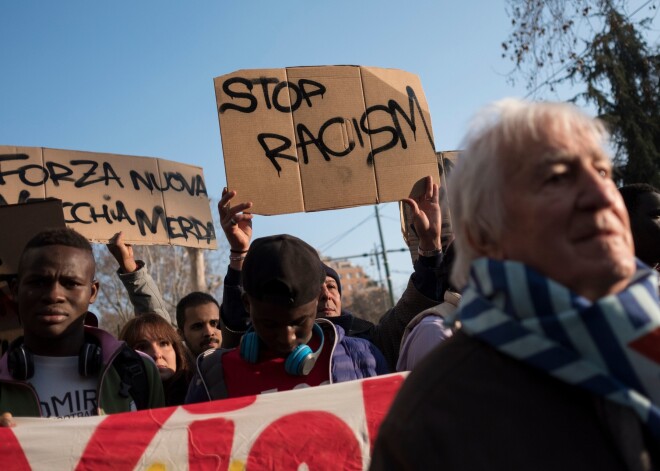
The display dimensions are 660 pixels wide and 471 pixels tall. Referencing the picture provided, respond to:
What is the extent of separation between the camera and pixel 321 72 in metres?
4.28

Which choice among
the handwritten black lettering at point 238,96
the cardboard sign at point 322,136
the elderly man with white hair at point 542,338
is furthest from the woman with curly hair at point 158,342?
the elderly man with white hair at point 542,338

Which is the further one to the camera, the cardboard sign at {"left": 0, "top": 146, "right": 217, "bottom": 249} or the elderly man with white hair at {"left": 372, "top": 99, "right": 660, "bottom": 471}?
the cardboard sign at {"left": 0, "top": 146, "right": 217, "bottom": 249}

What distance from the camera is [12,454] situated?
259 cm

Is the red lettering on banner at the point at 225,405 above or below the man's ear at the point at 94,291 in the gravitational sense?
below

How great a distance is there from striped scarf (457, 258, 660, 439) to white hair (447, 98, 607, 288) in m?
0.15

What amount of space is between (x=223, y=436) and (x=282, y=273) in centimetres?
60

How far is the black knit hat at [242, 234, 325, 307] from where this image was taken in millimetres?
2578

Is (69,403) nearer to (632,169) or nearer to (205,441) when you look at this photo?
(205,441)

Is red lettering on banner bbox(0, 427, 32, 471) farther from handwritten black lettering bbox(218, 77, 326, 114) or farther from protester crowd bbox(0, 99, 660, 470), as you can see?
handwritten black lettering bbox(218, 77, 326, 114)

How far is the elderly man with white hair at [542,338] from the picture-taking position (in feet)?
3.77

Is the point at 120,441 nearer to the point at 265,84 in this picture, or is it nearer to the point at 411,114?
the point at 265,84

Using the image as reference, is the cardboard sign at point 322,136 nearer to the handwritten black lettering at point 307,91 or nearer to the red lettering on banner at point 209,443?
the handwritten black lettering at point 307,91

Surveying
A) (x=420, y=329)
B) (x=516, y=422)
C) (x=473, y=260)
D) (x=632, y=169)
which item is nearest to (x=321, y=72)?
(x=420, y=329)

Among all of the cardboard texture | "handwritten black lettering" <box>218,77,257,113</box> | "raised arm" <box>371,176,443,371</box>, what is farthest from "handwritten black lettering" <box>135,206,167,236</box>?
"raised arm" <box>371,176,443,371</box>
